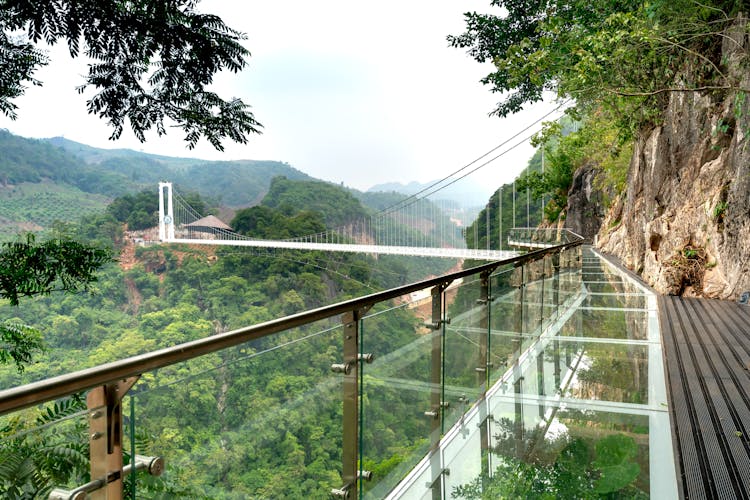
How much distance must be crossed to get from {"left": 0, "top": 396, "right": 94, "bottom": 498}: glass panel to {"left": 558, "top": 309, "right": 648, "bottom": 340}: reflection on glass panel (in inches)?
147

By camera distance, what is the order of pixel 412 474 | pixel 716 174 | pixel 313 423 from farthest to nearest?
1. pixel 716 174
2. pixel 412 474
3. pixel 313 423

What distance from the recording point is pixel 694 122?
24.5ft

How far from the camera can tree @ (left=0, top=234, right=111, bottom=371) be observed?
546 cm

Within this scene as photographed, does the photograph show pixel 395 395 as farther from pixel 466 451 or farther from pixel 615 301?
pixel 615 301

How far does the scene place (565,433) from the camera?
225cm

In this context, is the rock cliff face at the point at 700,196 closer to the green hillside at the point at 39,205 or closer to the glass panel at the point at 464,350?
the glass panel at the point at 464,350

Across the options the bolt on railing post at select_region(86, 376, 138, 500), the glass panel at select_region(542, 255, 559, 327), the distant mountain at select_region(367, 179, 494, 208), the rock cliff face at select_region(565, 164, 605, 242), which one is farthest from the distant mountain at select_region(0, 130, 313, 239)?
the bolt on railing post at select_region(86, 376, 138, 500)

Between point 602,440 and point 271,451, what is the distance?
4.99 ft

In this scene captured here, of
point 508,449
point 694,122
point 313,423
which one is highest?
point 694,122

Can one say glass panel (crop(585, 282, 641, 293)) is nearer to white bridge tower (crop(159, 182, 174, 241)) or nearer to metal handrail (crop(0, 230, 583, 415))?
metal handrail (crop(0, 230, 583, 415))

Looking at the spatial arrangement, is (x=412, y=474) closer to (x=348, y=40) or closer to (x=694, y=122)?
(x=694, y=122)

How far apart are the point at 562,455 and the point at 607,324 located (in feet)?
8.36

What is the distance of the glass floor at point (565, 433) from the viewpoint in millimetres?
1812

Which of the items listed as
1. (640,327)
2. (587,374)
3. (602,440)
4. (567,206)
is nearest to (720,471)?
(602,440)
